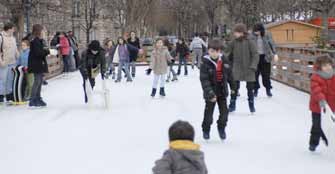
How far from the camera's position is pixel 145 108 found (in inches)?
483

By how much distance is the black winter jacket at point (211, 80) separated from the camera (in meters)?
7.88

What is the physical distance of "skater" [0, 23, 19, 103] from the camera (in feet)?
40.6

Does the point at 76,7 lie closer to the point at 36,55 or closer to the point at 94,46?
the point at 94,46

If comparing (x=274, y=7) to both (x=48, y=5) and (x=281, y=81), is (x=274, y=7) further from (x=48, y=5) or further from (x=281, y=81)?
(x=281, y=81)

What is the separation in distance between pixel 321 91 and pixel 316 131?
0.53 metres

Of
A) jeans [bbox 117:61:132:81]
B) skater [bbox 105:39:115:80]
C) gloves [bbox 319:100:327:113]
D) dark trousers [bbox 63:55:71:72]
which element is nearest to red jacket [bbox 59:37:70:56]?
dark trousers [bbox 63:55:71:72]

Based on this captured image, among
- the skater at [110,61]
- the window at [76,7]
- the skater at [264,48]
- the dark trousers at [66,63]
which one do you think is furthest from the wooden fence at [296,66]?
the window at [76,7]

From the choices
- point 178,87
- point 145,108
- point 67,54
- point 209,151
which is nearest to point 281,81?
point 178,87

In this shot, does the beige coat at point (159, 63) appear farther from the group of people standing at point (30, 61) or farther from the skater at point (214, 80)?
the skater at point (214, 80)

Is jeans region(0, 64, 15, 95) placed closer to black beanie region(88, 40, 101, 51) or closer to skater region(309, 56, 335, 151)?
black beanie region(88, 40, 101, 51)

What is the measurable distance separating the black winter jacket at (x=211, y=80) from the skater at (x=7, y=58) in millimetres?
5623

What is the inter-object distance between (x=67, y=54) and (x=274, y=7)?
34.2m

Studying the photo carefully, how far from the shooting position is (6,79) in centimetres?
1269

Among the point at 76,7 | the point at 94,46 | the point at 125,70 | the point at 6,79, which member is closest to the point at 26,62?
the point at 6,79
